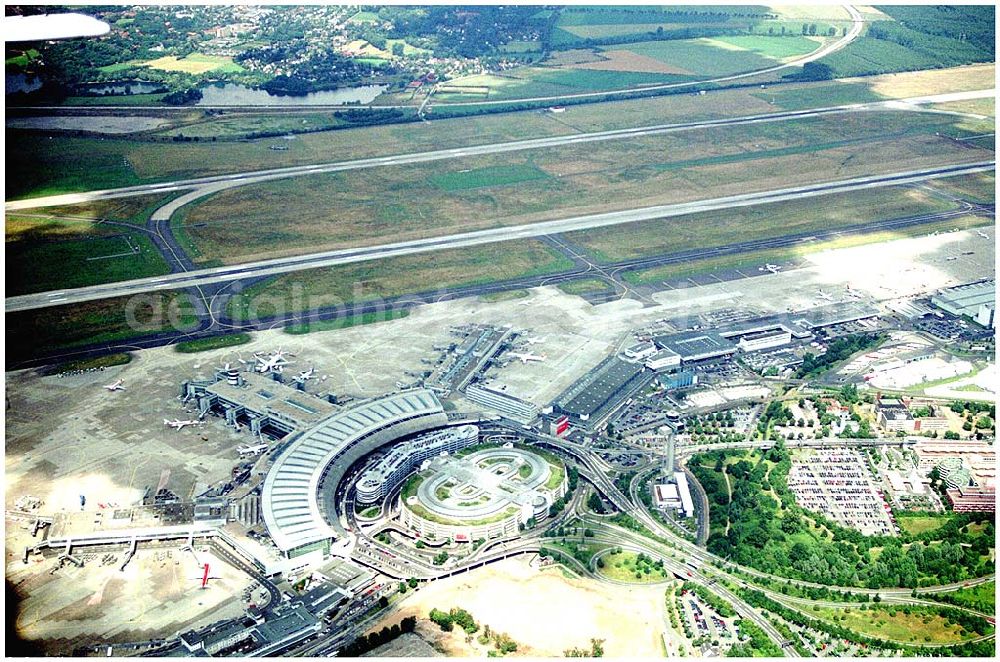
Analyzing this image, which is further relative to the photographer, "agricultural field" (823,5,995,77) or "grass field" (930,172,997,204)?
"agricultural field" (823,5,995,77)

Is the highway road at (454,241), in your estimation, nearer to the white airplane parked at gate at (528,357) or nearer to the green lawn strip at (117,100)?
the white airplane parked at gate at (528,357)

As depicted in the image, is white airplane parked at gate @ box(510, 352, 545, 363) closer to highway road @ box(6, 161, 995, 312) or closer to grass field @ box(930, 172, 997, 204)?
highway road @ box(6, 161, 995, 312)

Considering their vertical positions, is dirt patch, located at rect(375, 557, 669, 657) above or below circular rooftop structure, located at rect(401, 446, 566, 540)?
below

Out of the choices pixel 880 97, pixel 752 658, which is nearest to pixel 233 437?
pixel 752 658

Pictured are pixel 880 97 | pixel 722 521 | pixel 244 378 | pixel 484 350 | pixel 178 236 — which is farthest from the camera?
pixel 880 97

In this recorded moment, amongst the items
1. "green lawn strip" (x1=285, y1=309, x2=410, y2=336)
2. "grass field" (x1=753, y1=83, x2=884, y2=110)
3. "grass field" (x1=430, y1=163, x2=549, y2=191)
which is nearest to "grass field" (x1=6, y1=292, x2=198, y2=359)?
"green lawn strip" (x1=285, y1=309, x2=410, y2=336)

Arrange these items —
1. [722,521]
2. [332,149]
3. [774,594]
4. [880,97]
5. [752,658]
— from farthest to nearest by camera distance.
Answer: [880,97]
[332,149]
[722,521]
[774,594]
[752,658]

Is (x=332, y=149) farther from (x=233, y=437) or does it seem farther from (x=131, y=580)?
(x=131, y=580)
